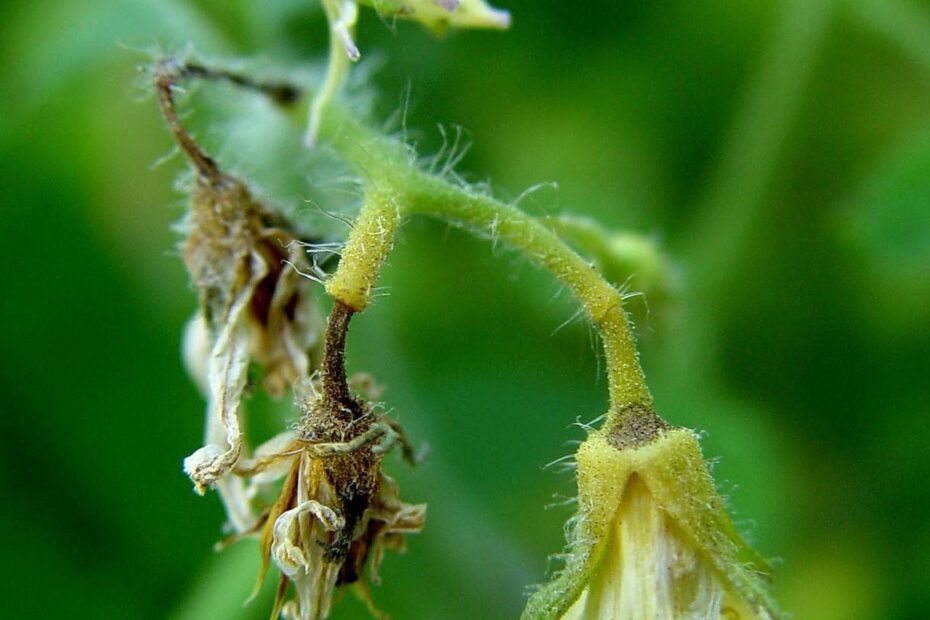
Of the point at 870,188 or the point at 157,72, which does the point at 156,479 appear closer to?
the point at 157,72

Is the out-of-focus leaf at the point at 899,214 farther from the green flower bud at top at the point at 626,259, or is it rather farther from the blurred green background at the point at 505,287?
the green flower bud at top at the point at 626,259

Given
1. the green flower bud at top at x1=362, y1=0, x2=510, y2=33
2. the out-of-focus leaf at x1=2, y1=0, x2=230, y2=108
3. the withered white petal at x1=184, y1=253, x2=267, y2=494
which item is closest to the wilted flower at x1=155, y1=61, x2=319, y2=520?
the withered white petal at x1=184, y1=253, x2=267, y2=494

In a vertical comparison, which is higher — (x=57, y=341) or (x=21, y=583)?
(x=57, y=341)

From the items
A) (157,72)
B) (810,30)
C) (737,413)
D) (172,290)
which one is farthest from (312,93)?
(810,30)

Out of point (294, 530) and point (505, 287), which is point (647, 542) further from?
point (505, 287)

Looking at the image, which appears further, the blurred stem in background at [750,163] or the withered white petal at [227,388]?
the blurred stem in background at [750,163]

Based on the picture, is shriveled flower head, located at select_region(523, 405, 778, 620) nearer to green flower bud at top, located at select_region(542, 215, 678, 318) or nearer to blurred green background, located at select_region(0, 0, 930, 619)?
green flower bud at top, located at select_region(542, 215, 678, 318)

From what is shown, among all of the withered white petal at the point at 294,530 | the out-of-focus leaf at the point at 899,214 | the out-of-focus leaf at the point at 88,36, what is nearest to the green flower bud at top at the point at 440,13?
the withered white petal at the point at 294,530
